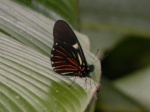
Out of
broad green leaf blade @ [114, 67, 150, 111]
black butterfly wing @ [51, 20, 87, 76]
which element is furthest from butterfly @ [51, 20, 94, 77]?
broad green leaf blade @ [114, 67, 150, 111]

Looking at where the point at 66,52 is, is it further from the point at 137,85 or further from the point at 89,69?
the point at 137,85

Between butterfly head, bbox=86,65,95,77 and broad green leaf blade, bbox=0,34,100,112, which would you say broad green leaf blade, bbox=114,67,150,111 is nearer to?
butterfly head, bbox=86,65,95,77

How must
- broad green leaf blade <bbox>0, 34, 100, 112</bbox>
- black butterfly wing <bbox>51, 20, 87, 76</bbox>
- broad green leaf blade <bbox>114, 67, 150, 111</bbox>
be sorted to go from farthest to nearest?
1. broad green leaf blade <bbox>114, 67, 150, 111</bbox>
2. black butterfly wing <bbox>51, 20, 87, 76</bbox>
3. broad green leaf blade <bbox>0, 34, 100, 112</bbox>

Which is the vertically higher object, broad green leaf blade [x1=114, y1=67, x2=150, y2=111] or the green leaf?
the green leaf

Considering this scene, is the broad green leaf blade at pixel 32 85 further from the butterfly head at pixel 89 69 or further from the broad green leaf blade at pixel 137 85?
the broad green leaf blade at pixel 137 85

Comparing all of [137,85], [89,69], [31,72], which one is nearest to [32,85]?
[31,72]

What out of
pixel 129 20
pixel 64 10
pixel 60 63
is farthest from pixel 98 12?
pixel 60 63

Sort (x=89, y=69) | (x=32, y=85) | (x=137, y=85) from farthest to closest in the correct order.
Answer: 1. (x=137, y=85)
2. (x=89, y=69)
3. (x=32, y=85)
